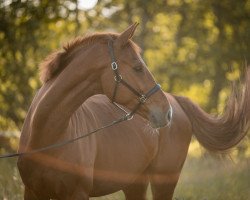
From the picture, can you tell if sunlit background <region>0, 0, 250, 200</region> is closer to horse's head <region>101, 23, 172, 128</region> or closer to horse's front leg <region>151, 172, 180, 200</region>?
horse's front leg <region>151, 172, 180, 200</region>

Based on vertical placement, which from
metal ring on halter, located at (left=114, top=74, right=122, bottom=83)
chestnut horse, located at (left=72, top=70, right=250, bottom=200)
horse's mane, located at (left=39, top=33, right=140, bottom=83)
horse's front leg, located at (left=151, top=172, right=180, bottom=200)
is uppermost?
Result: horse's mane, located at (left=39, top=33, right=140, bottom=83)

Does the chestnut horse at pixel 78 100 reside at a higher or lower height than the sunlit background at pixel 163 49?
higher

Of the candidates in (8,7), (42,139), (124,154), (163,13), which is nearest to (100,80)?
(42,139)

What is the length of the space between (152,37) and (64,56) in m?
10.8

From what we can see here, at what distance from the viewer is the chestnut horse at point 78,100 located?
517 centimetres

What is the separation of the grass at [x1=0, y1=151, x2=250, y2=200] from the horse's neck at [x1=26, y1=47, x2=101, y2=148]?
8.69 feet

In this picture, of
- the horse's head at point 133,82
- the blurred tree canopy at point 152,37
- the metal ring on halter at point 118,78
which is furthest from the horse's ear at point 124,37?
the blurred tree canopy at point 152,37

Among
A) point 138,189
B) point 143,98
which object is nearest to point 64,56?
point 143,98

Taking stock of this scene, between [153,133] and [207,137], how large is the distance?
3.89ft

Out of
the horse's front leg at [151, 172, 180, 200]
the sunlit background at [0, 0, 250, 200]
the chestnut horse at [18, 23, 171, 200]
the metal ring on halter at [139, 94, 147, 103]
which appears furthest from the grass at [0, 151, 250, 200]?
the metal ring on halter at [139, 94, 147, 103]

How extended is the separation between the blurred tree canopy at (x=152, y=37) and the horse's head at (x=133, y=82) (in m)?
6.12

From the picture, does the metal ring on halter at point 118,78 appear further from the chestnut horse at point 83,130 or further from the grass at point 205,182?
the grass at point 205,182

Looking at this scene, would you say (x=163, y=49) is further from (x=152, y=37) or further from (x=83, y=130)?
(x=83, y=130)

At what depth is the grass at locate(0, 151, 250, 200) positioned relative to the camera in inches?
317
